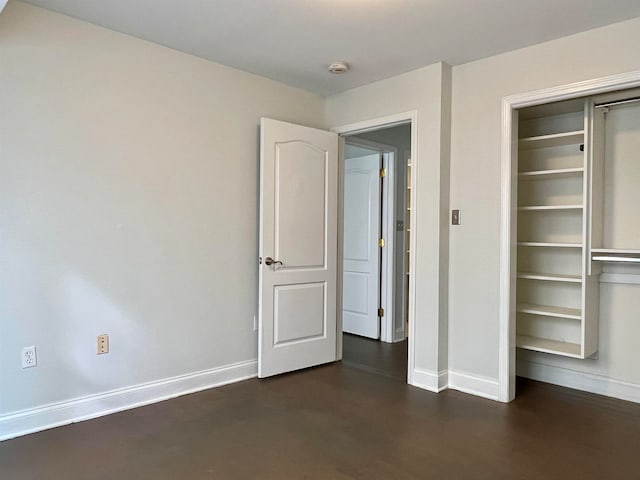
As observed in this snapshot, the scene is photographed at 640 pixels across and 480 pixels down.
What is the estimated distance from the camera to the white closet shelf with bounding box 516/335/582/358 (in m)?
3.26

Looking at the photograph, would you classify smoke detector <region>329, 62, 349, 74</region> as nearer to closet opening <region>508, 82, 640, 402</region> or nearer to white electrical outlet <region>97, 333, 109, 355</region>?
closet opening <region>508, 82, 640, 402</region>

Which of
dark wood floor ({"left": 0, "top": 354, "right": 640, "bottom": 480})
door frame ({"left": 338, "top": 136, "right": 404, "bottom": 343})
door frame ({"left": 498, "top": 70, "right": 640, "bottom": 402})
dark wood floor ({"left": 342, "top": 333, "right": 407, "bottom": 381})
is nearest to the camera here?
dark wood floor ({"left": 0, "top": 354, "right": 640, "bottom": 480})

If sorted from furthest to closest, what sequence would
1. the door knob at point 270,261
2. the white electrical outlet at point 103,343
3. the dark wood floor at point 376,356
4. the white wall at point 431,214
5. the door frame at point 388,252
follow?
1. the door frame at point 388,252
2. the dark wood floor at point 376,356
3. the door knob at point 270,261
4. the white wall at point 431,214
5. the white electrical outlet at point 103,343

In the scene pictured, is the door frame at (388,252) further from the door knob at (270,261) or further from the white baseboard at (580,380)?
the door knob at (270,261)

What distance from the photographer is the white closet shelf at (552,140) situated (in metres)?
3.35

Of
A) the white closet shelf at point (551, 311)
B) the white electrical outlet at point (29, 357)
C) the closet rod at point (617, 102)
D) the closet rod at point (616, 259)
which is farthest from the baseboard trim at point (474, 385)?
the white electrical outlet at point (29, 357)

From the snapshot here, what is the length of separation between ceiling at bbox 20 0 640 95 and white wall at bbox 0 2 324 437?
0.27 metres

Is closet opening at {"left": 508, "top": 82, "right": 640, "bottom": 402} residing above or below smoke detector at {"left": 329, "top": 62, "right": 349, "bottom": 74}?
below

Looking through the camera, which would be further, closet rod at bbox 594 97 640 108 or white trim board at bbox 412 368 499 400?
white trim board at bbox 412 368 499 400

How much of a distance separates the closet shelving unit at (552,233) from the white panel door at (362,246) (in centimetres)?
167

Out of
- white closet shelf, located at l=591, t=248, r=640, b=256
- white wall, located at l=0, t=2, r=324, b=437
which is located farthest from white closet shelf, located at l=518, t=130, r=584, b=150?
white wall, located at l=0, t=2, r=324, b=437

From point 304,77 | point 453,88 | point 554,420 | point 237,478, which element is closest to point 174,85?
point 304,77

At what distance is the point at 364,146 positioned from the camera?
473cm

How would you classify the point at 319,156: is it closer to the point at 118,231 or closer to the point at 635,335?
the point at 118,231
